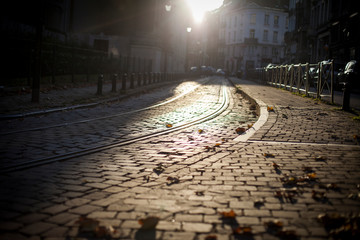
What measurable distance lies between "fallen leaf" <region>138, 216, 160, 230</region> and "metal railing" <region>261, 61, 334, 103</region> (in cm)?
989

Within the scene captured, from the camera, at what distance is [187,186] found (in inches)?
135

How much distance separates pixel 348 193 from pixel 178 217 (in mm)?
1659

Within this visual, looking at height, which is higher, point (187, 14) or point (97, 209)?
point (187, 14)

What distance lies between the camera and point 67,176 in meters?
3.73

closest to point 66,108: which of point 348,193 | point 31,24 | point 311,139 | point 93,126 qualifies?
point 93,126

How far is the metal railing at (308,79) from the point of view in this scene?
39.2 feet

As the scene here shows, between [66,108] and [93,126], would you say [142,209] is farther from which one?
[66,108]

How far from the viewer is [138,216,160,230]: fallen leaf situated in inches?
99.5

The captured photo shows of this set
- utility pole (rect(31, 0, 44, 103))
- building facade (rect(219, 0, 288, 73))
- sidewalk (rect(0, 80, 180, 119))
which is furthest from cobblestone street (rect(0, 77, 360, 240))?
building facade (rect(219, 0, 288, 73))

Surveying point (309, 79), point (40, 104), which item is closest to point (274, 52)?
point (309, 79)

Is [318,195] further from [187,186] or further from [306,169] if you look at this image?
[187,186]

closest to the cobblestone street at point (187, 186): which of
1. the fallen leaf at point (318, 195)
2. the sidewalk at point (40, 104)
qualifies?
the fallen leaf at point (318, 195)

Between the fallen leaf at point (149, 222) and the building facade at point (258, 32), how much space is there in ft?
232

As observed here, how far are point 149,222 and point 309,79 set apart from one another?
514 inches
